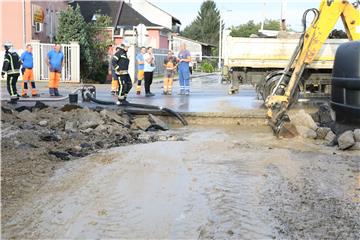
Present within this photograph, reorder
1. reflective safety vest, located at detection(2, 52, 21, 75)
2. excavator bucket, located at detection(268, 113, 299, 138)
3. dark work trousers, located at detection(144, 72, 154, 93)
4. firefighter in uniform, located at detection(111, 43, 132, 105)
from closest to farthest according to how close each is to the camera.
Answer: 1. excavator bucket, located at detection(268, 113, 299, 138)
2. firefighter in uniform, located at detection(111, 43, 132, 105)
3. reflective safety vest, located at detection(2, 52, 21, 75)
4. dark work trousers, located at detection(144, 72, 154, 93)

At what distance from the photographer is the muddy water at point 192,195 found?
→ 4.83 metres

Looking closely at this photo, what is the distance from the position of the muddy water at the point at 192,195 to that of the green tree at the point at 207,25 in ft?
348

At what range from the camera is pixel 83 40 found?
1248 inches

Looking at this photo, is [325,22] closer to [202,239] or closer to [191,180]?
[191,180]

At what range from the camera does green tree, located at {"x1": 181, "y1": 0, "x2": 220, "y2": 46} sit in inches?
4520

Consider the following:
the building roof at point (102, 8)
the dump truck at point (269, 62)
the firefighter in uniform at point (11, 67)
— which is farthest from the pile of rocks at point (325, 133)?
the building roof at point (102, 8)

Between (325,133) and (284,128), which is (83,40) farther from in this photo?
(325,133)

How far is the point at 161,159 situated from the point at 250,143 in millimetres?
2310

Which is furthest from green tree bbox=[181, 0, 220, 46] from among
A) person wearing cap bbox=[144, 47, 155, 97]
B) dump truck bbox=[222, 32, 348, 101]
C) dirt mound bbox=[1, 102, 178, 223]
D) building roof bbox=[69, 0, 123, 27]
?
dirt mound bbox=[1, 102, 178, 223]

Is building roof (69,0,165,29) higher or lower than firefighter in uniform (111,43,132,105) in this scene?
higher

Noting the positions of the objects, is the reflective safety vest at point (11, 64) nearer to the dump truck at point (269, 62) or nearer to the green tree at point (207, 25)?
the dump truck at point (269, 62)

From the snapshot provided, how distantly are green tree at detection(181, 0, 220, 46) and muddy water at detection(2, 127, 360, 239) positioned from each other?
106 metres

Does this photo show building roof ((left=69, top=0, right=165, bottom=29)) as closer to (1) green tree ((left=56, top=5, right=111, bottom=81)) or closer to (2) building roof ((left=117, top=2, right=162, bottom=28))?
(2) building roof ((left=117, top=2, right=162, bottom=28))

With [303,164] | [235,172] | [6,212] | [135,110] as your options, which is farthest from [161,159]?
[135,110]
